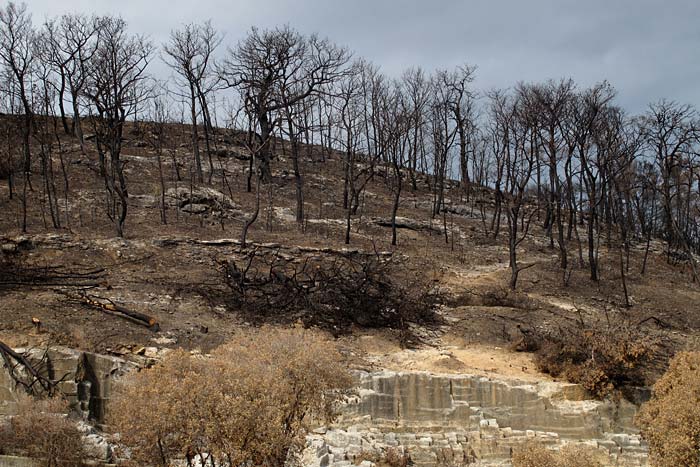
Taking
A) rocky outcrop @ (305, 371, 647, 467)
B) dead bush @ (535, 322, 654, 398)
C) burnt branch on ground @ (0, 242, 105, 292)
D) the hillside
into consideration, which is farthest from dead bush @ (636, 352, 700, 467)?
burnt branch on ground @ (0, 242, 105, 292)

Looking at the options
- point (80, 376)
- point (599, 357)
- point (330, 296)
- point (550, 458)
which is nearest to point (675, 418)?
point (550, 458)

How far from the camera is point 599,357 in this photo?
22406 mm

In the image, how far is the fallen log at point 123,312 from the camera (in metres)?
22.4

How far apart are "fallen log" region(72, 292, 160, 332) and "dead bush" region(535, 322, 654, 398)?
1403 centimetres

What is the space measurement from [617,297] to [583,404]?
13270 mm

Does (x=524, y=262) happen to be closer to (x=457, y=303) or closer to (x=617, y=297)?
(x=617, y=297)

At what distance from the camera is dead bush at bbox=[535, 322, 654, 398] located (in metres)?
22.0

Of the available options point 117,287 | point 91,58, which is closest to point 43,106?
point 91,58

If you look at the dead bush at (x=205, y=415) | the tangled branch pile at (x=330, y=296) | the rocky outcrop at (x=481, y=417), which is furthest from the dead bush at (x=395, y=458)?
the tangled branch pile at (x=330, y=296)

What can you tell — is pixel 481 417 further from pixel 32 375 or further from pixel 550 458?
pixel 32 375

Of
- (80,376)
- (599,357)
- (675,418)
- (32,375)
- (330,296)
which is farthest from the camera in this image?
(330,296)

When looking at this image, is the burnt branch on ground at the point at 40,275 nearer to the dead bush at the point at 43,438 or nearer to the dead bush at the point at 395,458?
the dead bush at the point at 43,438

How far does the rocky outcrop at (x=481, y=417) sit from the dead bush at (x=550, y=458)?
1.77m

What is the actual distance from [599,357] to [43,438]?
17675 millimetres
